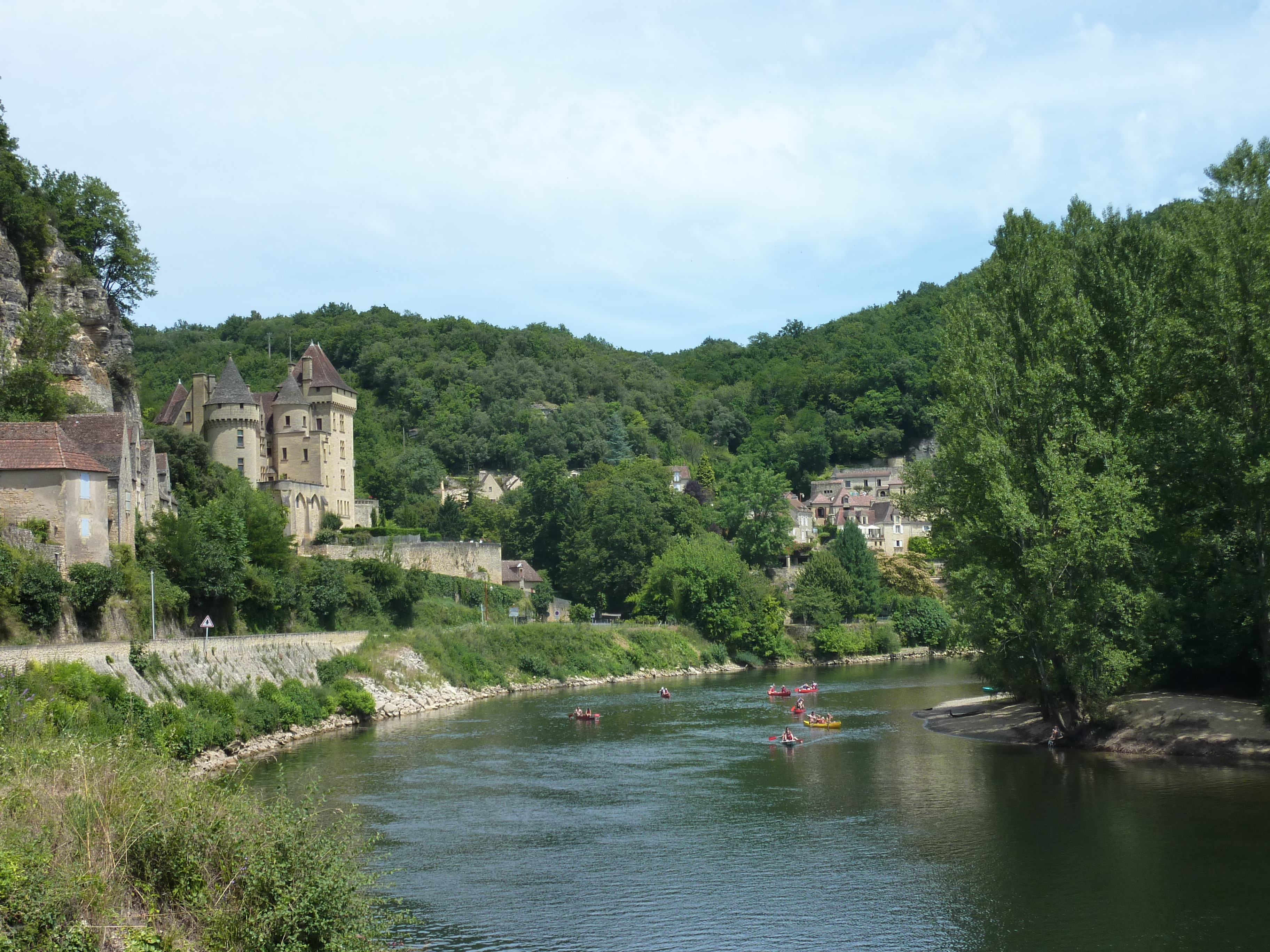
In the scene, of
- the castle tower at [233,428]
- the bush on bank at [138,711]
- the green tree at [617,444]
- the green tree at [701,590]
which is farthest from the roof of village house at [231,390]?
the green tree at [617,444]

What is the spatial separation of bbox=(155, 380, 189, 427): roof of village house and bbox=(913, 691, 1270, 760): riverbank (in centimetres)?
4838

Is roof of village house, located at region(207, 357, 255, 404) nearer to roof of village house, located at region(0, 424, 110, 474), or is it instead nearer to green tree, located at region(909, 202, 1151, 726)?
roof of village house, located at region(0, 424, 110, 474)

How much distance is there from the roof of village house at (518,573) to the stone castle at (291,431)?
33.8ft

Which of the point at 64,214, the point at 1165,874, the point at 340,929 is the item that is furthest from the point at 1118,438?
the point at 64,214

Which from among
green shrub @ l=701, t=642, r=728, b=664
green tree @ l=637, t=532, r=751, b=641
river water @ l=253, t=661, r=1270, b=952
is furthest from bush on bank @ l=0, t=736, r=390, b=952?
green tree @ l=637, t=532, r=751, b=641

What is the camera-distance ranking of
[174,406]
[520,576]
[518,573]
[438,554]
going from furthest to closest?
1. [518,573]
2. [520,576]
3. [438,554]
4. [174,406]

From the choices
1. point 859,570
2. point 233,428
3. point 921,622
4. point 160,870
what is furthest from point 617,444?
point 160,870

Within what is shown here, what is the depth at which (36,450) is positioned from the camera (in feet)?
111

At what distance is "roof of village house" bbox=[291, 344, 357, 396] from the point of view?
2852 inches

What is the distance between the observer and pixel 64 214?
49.8m

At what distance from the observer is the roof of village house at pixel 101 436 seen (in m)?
37.4

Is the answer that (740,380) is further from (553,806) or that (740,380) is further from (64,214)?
(553,806)

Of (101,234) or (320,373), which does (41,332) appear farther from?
(320,373)

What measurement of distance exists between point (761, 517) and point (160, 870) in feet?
251
